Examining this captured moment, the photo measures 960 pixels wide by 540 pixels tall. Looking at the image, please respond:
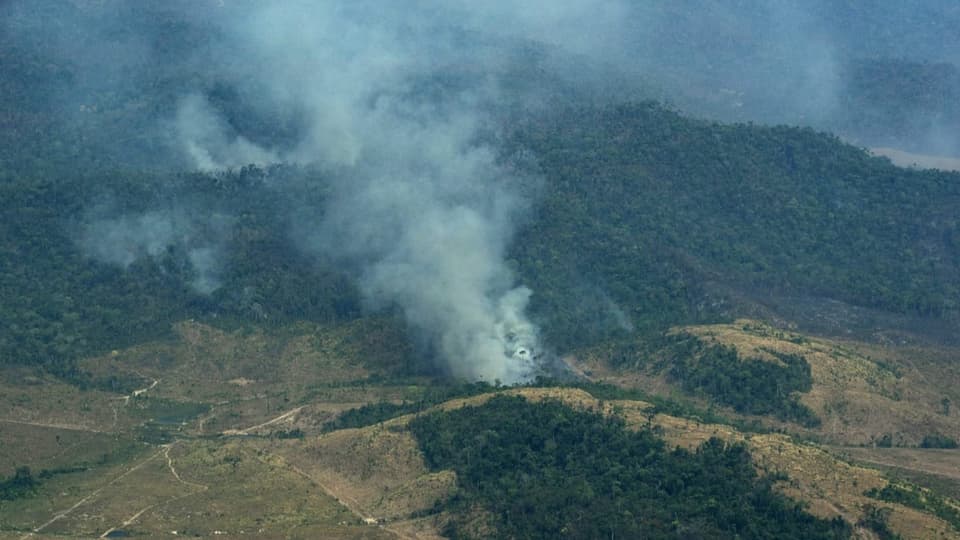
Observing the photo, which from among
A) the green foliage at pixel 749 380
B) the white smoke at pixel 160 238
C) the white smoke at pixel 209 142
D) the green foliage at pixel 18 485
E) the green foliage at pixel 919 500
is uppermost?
the white smoke at pixel 209 142

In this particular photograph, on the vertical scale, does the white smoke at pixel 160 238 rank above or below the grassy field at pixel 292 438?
above

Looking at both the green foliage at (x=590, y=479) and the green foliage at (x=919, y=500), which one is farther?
the green foliage at (x=590, y=479)

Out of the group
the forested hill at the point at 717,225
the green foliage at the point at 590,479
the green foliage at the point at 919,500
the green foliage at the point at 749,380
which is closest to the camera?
the green foliage at the point at 919,500

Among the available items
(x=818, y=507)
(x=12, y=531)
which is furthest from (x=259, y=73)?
(x=818, y=507)

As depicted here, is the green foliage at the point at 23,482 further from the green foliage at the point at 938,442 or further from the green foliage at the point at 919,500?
the green foliage at the point at 938,442

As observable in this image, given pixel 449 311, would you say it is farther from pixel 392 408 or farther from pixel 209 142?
pixel 209 142

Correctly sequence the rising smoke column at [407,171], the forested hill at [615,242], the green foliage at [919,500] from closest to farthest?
the green foliage at [919,500], the rising smoke column at [407,171], the forested hill at [615,242]

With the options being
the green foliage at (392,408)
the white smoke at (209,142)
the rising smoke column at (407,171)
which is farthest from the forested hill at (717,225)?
the white smoke at (209,142)
